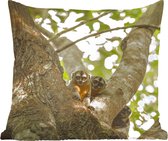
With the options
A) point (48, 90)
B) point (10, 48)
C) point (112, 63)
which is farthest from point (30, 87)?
point (112, 63)

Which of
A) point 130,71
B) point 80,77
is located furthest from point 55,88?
point 130,71

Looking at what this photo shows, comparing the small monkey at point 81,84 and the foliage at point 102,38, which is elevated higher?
the foliage at point 102,38

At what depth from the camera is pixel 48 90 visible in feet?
8.75

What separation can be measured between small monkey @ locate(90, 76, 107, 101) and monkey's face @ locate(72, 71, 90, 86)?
6 cm

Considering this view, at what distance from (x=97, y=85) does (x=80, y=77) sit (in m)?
0.15

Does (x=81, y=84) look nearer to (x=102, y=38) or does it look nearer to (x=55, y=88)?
(x=102, y=38)

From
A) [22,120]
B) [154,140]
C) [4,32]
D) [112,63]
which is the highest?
[4,32]

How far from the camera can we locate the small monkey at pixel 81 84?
3127 millimetres

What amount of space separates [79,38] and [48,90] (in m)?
0.55

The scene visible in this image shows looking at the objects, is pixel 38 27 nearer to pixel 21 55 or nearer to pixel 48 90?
pixel 21 55

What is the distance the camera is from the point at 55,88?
105 inches

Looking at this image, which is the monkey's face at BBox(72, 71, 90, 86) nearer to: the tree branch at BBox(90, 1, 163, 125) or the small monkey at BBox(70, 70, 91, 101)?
the small monkey at BBox(70, 70, 91, 101)

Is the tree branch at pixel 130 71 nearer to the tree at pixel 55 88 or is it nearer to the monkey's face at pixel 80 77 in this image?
the tree at pixel 55 88

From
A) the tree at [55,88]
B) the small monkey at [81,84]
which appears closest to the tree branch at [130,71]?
the tree at [55,88]
